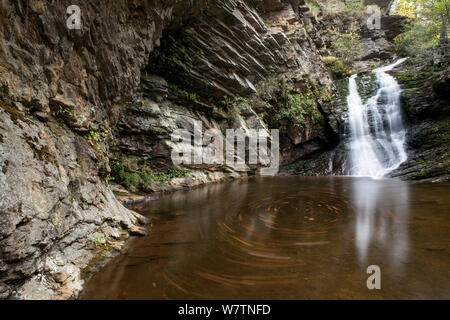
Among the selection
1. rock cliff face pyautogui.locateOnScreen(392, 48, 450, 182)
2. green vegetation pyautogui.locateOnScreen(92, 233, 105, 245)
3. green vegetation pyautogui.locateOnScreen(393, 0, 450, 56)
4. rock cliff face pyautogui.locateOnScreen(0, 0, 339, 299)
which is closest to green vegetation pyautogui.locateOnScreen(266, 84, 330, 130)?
rock cliff face pyautogui.locateOnScreen(0, 0, 339, 299)

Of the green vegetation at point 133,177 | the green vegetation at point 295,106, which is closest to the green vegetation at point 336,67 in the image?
the green vegetation at point 295,106

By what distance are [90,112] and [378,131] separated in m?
15.3

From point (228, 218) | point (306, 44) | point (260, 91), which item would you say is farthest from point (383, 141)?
point (228, 218)

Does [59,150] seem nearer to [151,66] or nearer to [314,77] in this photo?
[151,66]

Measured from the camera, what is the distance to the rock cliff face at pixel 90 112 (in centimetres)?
167

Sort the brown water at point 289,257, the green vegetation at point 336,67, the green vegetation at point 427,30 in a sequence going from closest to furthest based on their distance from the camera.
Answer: the brown water at point 289,257 → the green vegetation at point 427,30 → the green vegetation at point 336,67

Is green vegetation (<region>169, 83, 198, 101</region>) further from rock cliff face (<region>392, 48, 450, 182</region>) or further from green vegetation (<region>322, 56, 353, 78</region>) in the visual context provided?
green vegetation (<region>322, 56, 353, 78</region>)

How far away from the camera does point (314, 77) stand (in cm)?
1506

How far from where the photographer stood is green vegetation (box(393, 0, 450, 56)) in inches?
536

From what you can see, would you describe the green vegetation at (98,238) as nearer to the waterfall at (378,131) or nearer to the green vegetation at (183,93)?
the green vegetation at (183,93)

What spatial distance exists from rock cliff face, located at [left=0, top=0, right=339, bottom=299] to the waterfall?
28.5ft

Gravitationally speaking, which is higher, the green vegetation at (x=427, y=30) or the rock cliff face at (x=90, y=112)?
the green vegetation at (x=427, y=30)

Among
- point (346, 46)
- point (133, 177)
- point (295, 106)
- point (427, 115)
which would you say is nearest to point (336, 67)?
point (346, 46)

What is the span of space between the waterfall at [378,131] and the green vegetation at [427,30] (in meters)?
4.86
